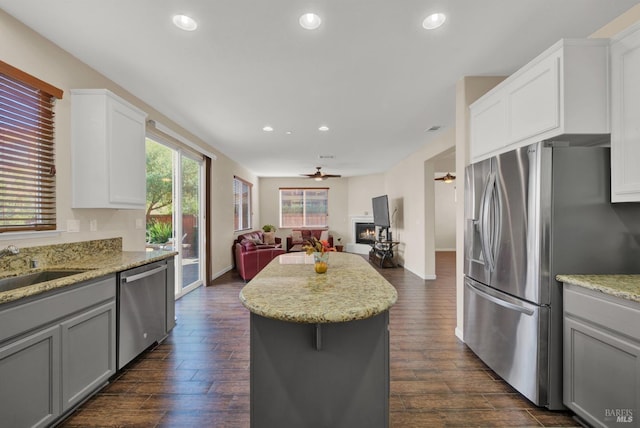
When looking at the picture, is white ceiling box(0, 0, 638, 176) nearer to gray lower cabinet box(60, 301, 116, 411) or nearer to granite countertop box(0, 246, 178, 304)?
granite countertop box(0, 246, 178, 304)

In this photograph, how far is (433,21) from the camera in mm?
1985

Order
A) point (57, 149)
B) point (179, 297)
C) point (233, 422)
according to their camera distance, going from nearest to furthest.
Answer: point (233, 422) < point (57, 149) < point (179, 297)

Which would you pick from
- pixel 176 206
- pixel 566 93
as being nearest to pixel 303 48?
pixel 566 93

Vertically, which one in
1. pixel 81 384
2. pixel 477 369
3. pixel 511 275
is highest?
pixel 511 275

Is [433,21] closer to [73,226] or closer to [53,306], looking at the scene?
[53,306]

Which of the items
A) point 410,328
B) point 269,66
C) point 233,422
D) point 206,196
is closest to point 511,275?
point 410,328

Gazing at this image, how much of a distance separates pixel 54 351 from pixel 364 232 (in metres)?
8.52

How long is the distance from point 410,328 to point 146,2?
382 centimetres

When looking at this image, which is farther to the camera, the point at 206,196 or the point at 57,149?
the point at 206,196

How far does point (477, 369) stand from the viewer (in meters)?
2.43

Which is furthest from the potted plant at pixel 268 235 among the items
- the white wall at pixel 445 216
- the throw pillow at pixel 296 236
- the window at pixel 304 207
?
the white wall at pixel 445 216

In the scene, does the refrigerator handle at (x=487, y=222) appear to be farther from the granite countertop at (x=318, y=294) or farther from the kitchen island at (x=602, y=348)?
the granite countertop at (x=318, y=294)

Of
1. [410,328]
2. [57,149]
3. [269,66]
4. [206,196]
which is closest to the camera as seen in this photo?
[57,149]

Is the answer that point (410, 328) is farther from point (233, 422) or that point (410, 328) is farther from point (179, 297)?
point (179, 297)
